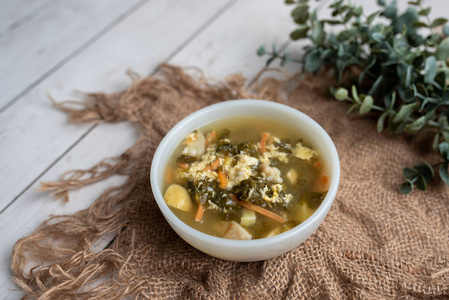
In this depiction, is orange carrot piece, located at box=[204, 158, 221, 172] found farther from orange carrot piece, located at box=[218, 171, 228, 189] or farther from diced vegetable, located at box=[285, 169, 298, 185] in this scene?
diced vegetable, located at box=[285, 169, 298, 185]

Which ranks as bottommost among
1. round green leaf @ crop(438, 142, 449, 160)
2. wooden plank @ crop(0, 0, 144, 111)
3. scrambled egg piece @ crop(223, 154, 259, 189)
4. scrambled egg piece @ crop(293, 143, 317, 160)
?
round green leaf @ crop(438, 142, 449, 160)

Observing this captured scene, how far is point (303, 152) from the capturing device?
156 cm

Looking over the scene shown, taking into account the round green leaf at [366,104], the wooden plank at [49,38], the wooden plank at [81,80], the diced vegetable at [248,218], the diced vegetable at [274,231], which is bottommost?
the round green leaf at [366,104]

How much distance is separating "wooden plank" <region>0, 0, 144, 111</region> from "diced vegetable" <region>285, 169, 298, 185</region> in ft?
4.20

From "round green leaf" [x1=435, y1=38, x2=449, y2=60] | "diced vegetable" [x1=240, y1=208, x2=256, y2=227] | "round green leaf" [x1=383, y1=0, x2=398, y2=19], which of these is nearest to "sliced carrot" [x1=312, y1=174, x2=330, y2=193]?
"diced vegetable" [x1=240, y1=208, x2=256, y2=227]

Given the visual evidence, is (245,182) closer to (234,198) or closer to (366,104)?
(234,198)

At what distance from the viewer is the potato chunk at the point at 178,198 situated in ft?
4.71

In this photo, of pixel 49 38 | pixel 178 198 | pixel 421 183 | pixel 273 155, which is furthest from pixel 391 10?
pixel 49 38

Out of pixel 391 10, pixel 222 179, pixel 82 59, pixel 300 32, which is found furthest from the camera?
pixel 82 59

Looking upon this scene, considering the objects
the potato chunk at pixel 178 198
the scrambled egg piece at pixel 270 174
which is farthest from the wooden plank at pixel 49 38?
the scrambled egg piece at pixel 270 174

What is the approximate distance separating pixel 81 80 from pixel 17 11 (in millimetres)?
626

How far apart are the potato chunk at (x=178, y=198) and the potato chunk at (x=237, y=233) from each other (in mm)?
159

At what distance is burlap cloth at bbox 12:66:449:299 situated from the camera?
140 cm

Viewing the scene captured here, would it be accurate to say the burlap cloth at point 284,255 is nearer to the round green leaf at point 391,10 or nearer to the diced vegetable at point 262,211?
the diced vegetable at point 262,211
